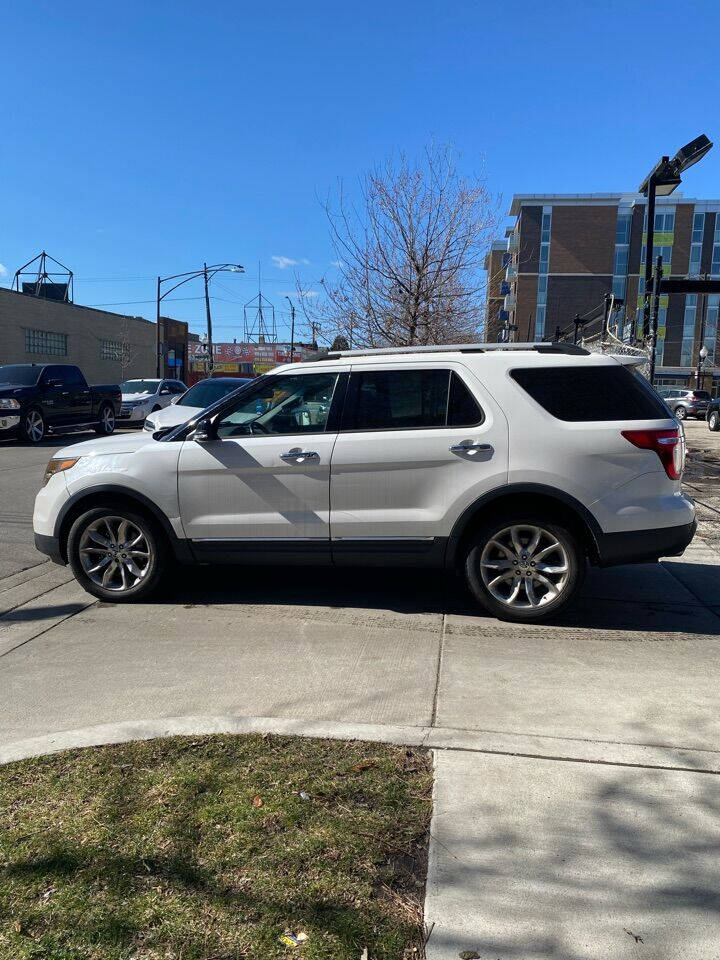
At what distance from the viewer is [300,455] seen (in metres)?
5.16

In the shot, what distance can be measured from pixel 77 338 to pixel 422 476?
137ft

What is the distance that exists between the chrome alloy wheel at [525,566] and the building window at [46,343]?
122 ft

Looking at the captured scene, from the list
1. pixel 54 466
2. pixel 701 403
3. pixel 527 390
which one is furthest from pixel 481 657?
pixel 701 403

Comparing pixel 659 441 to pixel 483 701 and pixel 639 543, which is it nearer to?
pixel 639 543

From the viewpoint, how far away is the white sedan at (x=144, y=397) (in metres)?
24.0

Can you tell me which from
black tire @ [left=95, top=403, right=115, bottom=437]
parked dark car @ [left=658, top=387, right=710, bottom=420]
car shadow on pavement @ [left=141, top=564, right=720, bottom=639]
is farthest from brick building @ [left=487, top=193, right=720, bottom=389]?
car shadow on pavement @ [left=141, top=564, right=720, bottom=639]

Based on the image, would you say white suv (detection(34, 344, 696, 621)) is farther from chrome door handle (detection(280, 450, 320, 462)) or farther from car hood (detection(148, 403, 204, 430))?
car hood (detection(148, 403, 204, 430))

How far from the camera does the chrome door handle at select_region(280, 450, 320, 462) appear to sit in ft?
16.9

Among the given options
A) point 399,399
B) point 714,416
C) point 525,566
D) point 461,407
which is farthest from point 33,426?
point 714,416

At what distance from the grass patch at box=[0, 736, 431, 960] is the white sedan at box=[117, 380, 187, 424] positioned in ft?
67.7

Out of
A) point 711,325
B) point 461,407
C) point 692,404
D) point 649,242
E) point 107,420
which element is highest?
point 711,325

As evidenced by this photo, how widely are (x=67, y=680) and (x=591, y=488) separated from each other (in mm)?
3398

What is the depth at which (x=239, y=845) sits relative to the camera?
2617 millimetres

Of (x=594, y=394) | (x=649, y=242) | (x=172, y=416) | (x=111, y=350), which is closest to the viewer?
(x=594, y=394)
